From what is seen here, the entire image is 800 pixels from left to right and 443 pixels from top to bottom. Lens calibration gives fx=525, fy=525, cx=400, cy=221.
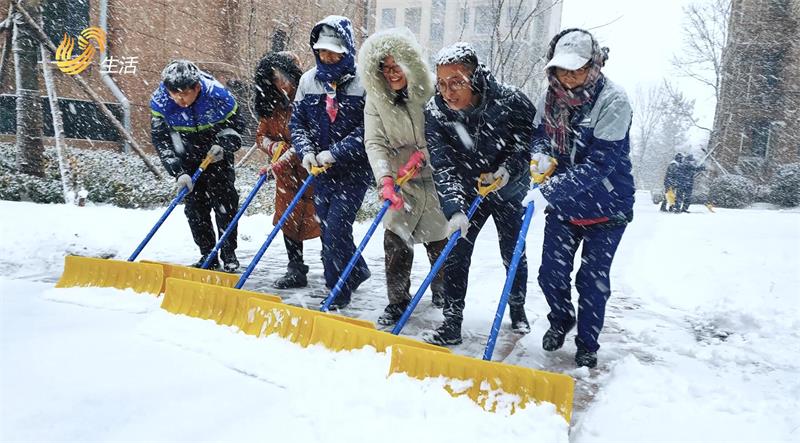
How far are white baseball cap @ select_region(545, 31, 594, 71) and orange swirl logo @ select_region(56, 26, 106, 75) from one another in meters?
9.59

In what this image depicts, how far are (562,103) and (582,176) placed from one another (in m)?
0.42

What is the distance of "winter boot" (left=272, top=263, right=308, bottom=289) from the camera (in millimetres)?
4492

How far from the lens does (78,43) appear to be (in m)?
10.2

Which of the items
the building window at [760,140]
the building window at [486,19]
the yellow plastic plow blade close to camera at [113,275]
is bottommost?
the yellow plastic plow blade close to camera at [113,275]

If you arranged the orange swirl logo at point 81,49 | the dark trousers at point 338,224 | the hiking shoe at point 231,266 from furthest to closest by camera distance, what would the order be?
the orange swirl logo at point 81,49 → the hiking shoe at point 231,266 → the dark trousers at point 338,224

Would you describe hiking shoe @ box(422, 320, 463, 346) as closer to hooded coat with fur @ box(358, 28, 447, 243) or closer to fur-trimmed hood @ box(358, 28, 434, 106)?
hooded coat with fur @ box(358, 28, 447, 243)

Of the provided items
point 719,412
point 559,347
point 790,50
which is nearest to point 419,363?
point 559,347

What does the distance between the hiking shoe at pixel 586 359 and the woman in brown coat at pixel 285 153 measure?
2.46 metres

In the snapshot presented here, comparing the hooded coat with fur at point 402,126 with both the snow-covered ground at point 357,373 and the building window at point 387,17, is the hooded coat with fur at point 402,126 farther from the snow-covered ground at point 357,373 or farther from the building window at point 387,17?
the building window at point 387,17

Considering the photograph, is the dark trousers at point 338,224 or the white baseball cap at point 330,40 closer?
the white baseball cap at point 330,40

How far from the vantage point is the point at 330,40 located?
370 centimetres

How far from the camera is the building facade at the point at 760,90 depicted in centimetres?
1983

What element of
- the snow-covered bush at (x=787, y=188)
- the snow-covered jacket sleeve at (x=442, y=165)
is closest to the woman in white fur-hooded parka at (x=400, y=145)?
the snow-covered jacket sleeve at (x=442, y=165)

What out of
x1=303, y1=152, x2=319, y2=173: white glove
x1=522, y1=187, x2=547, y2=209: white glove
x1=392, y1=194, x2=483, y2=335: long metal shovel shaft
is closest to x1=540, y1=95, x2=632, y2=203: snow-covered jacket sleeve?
x1=522, y1=187, x2=547, y2=209: white glove
